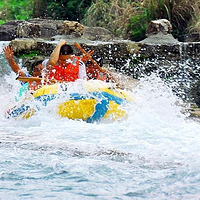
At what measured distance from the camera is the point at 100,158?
159 inches

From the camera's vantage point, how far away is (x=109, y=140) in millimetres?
4871

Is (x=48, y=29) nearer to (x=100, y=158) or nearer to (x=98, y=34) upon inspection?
(x=98, y=34)

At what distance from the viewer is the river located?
130 inches

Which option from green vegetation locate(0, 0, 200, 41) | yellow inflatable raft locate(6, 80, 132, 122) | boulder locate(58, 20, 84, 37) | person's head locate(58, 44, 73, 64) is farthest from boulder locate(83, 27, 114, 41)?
yellow inflatable raft locate(6, 80, 132, 122)

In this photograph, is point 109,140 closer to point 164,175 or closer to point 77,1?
point 164,175

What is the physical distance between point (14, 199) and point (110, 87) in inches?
127

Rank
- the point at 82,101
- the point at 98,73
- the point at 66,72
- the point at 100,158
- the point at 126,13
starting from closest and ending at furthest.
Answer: the point at 100,158
the point at 82,101
the point at 66,72
the point at 98,73
the point at 126,13

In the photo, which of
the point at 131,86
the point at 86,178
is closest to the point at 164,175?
the point at 86,178

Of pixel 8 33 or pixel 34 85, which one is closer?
pixel 34 85

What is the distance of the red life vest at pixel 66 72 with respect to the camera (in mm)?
6574

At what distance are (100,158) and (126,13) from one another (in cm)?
1023

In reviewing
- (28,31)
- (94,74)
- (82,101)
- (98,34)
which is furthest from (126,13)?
(82,101)

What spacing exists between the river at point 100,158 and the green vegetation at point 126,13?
6.97 meters

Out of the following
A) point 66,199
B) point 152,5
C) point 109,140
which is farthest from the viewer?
point 152,5
